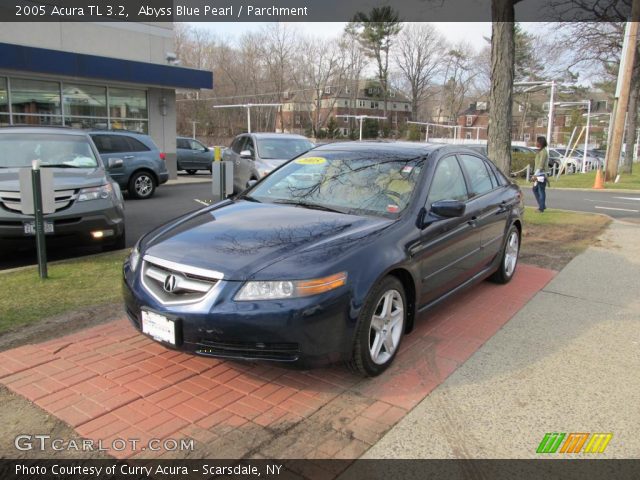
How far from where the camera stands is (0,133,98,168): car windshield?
23.5ft

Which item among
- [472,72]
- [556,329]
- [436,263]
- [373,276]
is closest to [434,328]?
[436,263]

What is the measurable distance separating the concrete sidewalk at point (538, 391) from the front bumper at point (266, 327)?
659 millimetres

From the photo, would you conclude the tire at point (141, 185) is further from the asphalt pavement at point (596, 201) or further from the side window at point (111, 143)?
the asphalt pavement at point (596, 201)

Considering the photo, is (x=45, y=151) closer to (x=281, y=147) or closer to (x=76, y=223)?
(x=76, y=223)

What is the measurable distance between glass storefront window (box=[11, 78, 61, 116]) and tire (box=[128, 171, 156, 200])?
16.8 feet

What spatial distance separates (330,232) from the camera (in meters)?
3.68

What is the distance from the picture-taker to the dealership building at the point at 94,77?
15258 millimetres

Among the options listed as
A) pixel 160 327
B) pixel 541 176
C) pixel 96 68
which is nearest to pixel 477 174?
pixel 160 327

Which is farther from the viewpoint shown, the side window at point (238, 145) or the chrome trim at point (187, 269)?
the side window at point (238, 145)

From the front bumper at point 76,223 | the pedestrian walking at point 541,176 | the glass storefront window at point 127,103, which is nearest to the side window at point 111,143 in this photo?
the glass storefront window at point 127,103

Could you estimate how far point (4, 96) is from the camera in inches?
608

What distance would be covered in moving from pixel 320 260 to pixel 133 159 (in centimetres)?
1202

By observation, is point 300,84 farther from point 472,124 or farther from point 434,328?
point 434,328

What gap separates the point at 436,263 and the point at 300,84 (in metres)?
71.2
